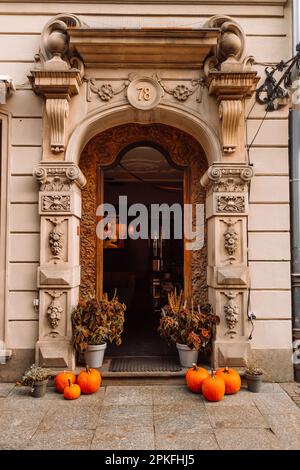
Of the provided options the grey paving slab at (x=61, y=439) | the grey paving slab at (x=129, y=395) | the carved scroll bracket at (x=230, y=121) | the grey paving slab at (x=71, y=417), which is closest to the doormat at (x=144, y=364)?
the grey paving slab at (x=129, y=395)

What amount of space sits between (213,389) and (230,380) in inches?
17.2

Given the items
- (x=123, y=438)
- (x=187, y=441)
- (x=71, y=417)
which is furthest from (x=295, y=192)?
(x=71, y=417)

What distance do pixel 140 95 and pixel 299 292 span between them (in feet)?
15.8

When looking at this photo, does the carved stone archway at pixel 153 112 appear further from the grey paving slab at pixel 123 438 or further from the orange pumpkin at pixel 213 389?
the grey paving slab at pixel 123 438

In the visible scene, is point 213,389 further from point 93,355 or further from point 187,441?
point 93,355

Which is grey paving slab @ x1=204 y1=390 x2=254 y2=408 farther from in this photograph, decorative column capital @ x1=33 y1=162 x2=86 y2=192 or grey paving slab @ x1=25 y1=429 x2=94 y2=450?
decorative column capital @ x1=33 y1=162 x2=86 y2=192

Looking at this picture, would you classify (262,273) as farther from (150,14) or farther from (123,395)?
(150,14)

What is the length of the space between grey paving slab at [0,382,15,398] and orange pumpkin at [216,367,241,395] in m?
3.55

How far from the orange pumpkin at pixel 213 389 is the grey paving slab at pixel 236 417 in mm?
142

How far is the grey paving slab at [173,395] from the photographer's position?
5.46 m

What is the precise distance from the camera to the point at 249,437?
4398mm

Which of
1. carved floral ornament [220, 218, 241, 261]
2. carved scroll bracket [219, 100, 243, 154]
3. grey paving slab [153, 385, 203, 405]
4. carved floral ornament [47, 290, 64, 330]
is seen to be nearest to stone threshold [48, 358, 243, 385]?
grey paving slab [153, 385, 203, 405]
